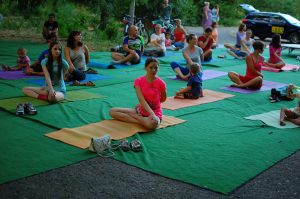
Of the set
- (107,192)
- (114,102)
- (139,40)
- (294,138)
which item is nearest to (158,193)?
(107,192)

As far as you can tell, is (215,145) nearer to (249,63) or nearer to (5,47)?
(249,63)

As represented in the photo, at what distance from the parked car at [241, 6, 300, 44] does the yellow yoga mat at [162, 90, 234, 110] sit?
11046mm

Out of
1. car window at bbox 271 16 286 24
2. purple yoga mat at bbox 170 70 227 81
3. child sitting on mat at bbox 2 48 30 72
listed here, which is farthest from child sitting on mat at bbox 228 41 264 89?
car window at bbox 271 16 286 24

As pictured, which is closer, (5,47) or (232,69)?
(232,69)

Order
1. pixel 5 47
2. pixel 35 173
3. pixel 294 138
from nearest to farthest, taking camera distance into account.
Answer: pixel 35 173, pixel 294 138, pixel 5 47

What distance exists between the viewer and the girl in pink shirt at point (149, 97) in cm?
533

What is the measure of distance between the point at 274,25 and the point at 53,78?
13723 mm

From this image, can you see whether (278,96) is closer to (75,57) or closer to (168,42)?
(75,57)

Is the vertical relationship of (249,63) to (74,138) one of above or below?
above

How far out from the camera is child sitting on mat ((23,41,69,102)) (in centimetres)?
651

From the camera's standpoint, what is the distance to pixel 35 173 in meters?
3.94

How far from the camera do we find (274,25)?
1830cm

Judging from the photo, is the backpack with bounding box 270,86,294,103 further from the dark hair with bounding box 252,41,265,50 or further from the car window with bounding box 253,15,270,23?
the car window with bounding box 253,15,270,23

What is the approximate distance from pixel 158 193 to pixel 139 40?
7574 mm
